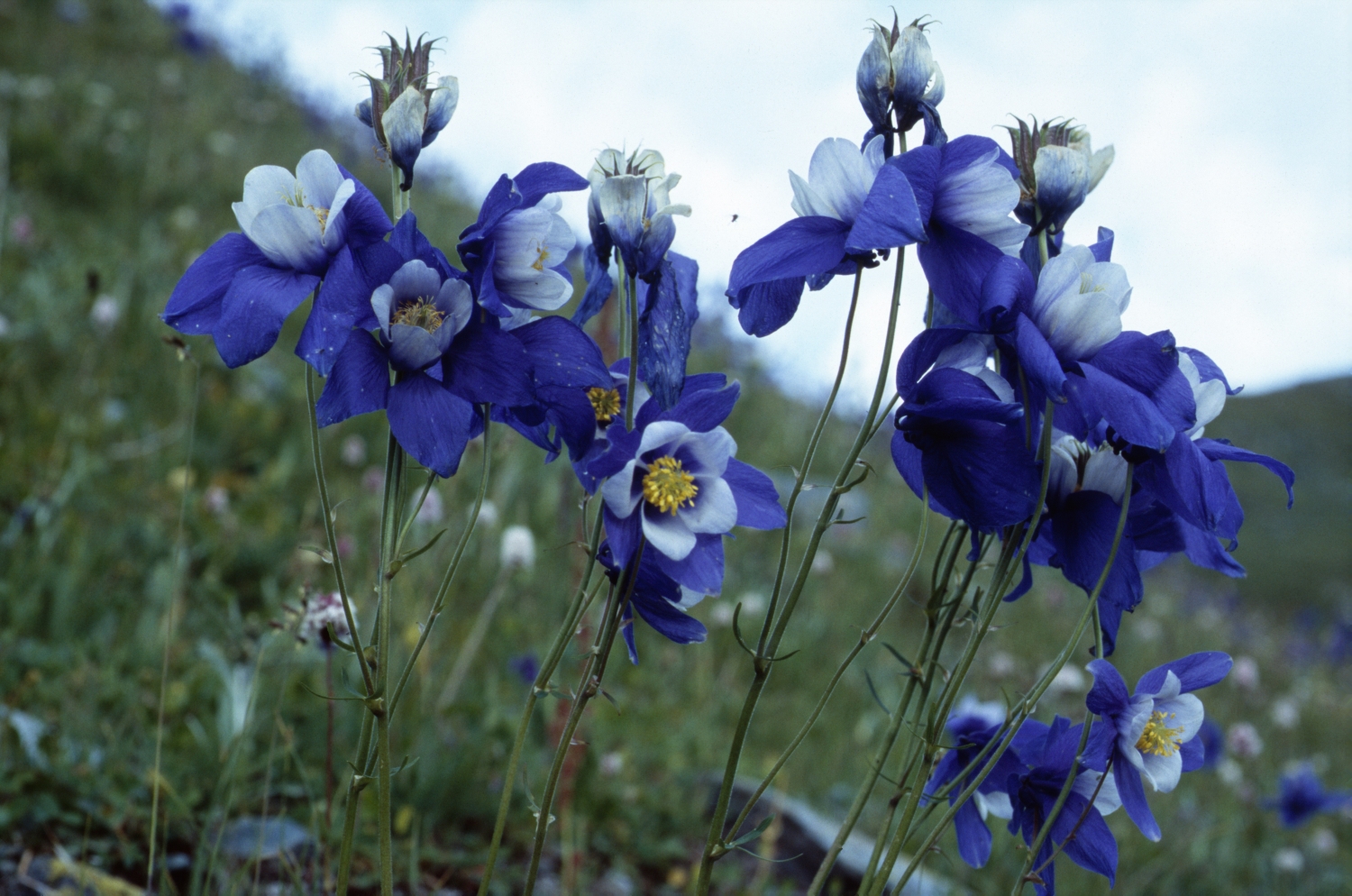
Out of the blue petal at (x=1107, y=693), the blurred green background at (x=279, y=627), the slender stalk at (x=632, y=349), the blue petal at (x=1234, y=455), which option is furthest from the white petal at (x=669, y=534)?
the blue petal at (x=1234, y=455)

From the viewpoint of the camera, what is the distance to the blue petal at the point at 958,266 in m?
0.98

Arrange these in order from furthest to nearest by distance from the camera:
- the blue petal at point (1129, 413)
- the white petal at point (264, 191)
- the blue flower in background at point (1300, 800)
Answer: the blue flower in background at point (1300, 800) → the white petal at point (264, 191) → the blue petal at point (1129, 413)

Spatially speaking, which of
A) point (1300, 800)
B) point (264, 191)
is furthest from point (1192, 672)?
point (1300, 800)

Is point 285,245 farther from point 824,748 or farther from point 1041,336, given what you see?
point 824,748

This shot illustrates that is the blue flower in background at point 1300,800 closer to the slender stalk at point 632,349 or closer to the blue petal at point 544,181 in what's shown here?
the slender stalk at point 632,349

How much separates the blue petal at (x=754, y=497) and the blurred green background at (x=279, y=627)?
7.5 inches

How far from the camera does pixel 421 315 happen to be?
3.22 feet

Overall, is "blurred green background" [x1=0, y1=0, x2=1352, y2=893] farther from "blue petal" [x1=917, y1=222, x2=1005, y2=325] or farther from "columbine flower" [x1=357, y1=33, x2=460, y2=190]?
"columbine flower" [x1=357, y1=33, x2=460, y2=190]

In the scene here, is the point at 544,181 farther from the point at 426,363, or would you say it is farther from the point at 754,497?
the point at 754,497

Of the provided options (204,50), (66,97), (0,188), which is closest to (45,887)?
(0,188)

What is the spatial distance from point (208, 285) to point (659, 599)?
0.60m

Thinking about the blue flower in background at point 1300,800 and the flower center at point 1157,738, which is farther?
the blue flower in background at point 1300,800

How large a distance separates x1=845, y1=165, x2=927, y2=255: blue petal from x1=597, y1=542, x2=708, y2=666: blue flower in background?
40 cm

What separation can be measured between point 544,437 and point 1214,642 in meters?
8.39
